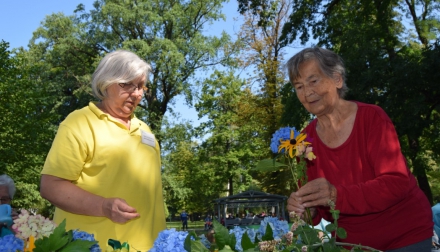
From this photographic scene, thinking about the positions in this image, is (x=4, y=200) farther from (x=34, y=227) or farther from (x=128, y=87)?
(x=34, y=227)

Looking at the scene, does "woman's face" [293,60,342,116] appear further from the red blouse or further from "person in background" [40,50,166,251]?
"person in background" [40,50,166,251]

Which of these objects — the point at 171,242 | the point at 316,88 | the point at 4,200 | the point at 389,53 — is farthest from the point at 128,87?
the point at 389,53

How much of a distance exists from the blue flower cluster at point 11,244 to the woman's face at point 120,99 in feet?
3.22

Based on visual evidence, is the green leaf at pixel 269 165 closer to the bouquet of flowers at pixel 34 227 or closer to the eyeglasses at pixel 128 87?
the bouquet of flowers at pixel 34 227

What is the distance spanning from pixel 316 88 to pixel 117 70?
952mm

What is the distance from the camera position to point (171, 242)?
4.89 feet

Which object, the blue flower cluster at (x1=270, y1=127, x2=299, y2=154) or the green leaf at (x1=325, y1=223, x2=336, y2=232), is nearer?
the green leaf at (x1=325, y1=223, x2=336, y2=232)

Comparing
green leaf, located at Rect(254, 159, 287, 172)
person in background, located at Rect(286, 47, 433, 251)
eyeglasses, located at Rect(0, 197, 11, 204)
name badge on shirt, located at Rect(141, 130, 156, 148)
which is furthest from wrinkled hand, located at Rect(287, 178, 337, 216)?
eyeglasses, located at Rect(0, 197, 11, 204)

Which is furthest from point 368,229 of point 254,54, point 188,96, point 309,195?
point 188,96

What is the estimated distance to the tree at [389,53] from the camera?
46.8 feet

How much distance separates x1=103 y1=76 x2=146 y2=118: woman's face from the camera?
2469 millimetres

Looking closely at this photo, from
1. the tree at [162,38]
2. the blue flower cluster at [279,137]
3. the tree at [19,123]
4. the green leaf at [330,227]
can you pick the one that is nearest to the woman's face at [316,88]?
the blue flower cluster at [279,137]

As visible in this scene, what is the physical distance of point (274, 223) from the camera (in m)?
1.72

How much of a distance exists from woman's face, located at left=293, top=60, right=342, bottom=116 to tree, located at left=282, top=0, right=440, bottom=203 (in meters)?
12.6
